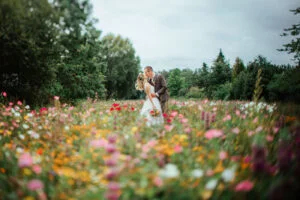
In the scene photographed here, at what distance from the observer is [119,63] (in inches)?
1512

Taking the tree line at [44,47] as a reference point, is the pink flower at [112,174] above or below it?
below

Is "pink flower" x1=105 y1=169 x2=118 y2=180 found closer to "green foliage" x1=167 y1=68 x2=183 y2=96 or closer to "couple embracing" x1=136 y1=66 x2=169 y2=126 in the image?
"couple embracing" x1=136 y1=66 x2=169 y2=126

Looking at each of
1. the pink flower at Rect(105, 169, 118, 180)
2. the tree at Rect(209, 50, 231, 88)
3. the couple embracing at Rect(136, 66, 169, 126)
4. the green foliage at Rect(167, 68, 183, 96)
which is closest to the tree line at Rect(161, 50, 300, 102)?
the tree at Rect(209, 50, 231, 88)

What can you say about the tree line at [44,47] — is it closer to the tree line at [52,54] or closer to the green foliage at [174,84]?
the tree line at [52,54]

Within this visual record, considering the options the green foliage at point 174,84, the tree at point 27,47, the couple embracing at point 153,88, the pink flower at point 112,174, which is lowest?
the pink flower at point 112,174

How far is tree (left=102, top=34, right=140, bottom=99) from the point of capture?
126 ft

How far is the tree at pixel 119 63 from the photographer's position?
126 ft

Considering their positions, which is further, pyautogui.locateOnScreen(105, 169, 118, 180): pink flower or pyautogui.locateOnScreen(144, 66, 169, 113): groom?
pyautogui.locateOnScreen(144, 66, 169, 113): groom

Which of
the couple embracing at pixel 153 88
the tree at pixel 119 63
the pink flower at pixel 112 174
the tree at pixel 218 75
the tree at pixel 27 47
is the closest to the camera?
the pink flower at pixel 112 174

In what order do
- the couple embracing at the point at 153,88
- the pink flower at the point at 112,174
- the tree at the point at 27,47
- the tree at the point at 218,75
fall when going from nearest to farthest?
the pink flower at the point at 112,174, the tree at the point at 27,47, the couple embracing at the point at 153,88, the tree at the point at 218,75

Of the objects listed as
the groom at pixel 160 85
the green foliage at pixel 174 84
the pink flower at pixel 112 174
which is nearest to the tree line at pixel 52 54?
the groom at pixel 160 85

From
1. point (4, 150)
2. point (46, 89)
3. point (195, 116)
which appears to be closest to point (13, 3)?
point (4, 150)

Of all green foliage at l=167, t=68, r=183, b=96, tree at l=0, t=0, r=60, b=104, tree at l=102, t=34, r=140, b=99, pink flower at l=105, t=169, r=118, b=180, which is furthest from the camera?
green foliage at l=167, t=68, r=183, b=96

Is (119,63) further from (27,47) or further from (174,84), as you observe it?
(27,47)
